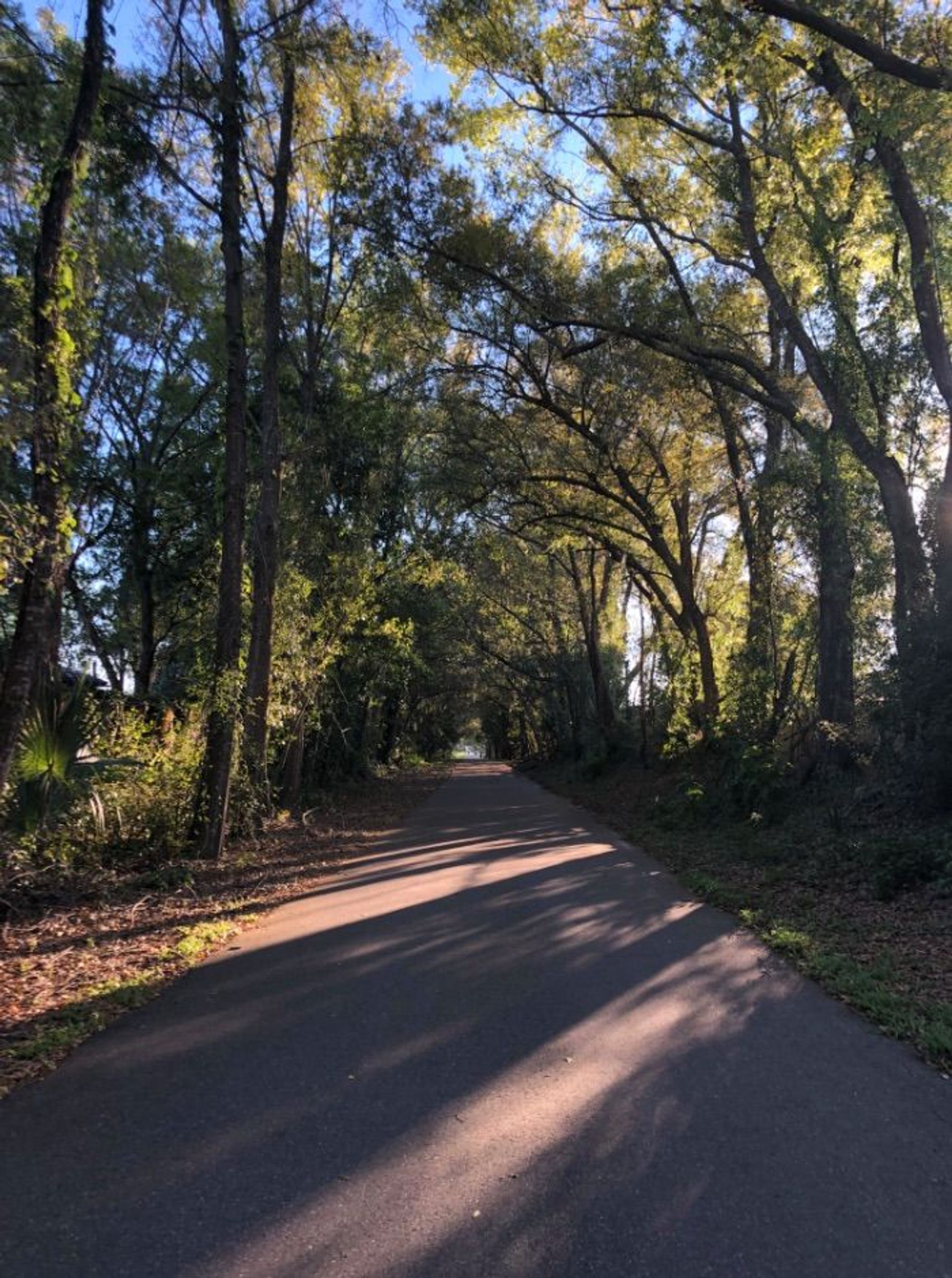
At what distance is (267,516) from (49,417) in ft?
21.2

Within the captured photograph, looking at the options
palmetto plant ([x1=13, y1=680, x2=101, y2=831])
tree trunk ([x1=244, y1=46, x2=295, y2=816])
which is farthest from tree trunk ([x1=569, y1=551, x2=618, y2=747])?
palmetto plant ([x1=13, y1=680, x2=101, y2=831])

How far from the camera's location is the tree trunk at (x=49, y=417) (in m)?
6.00

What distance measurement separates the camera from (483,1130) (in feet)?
12.2

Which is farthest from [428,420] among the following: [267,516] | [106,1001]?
[106,1001]

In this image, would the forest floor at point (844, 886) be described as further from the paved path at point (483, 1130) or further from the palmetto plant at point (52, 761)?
the palmetto plant at point (52, 761)

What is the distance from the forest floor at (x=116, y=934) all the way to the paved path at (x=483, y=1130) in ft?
1.00

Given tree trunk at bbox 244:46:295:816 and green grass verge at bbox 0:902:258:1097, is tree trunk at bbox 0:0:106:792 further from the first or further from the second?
tree trunk at bbox 244:46:295:816

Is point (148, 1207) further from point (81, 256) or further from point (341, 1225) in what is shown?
point (81, 256)

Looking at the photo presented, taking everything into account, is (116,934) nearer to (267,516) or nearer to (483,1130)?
(483,1130)

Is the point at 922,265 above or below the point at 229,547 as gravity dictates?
above

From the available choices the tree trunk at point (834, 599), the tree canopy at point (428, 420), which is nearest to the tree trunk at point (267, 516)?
the tree canopy at point (428, 420)

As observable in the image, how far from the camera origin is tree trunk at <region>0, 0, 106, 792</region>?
236 inches

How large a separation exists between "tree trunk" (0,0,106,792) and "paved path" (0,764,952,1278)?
2.63m

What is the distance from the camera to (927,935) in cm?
695
